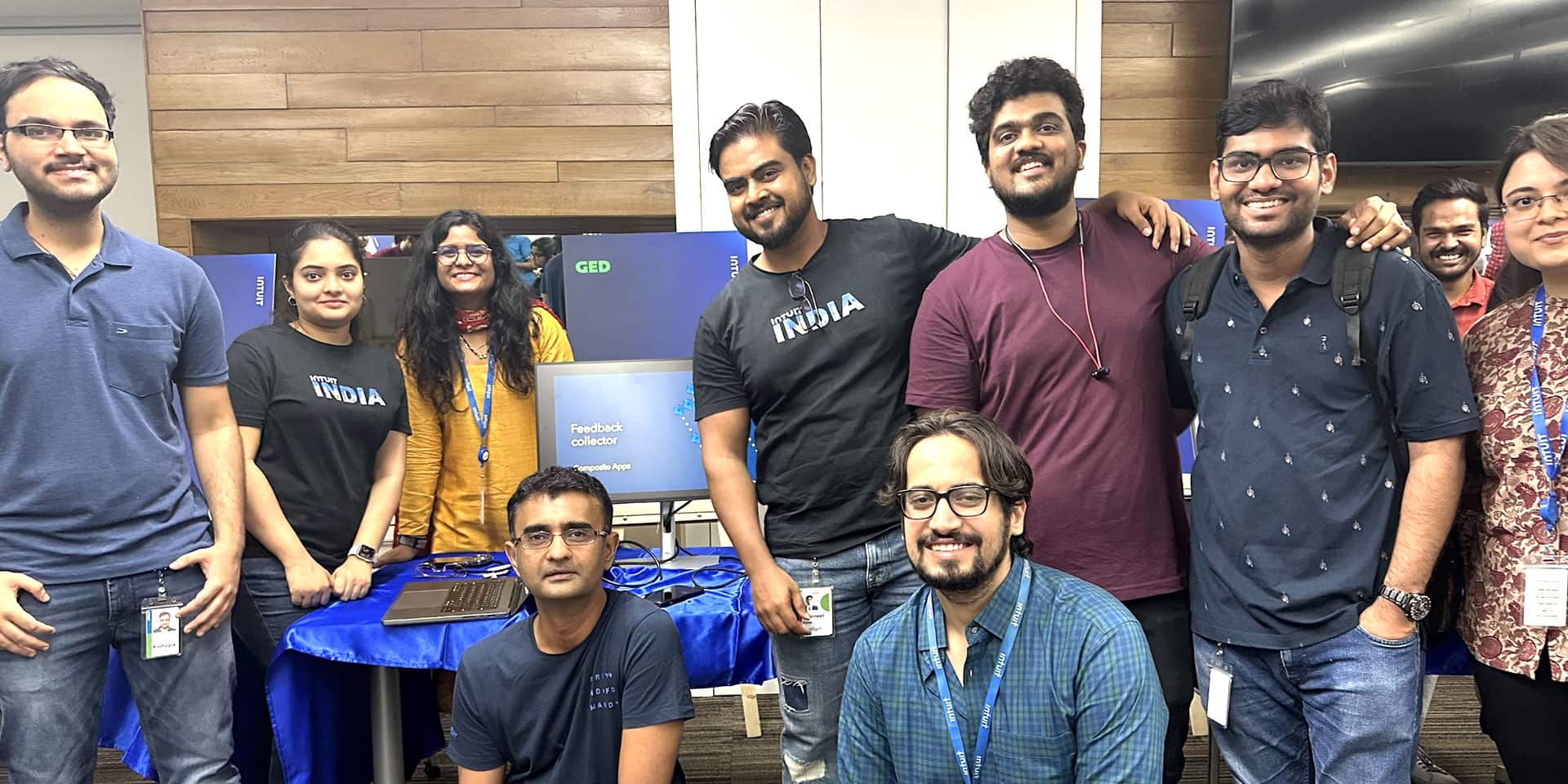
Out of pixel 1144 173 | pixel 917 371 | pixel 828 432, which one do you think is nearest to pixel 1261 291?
pixel 917 371

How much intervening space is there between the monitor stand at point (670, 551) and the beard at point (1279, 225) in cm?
Result: 163

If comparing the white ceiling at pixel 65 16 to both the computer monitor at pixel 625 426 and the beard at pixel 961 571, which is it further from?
the beard at pixel 961 571

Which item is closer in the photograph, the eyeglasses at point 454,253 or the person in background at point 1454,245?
the eyeglasses at point 454,253

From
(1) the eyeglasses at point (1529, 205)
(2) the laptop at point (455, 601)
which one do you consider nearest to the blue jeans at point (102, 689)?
(2) the laptop at point (455, 601)

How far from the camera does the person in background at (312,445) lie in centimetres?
242

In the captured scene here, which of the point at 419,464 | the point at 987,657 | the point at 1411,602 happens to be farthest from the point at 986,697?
the point at 419,464

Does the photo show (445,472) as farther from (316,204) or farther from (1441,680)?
(1441,680)

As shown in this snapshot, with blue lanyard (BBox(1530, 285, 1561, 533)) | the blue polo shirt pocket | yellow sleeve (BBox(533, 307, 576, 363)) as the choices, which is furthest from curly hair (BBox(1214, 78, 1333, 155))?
the blue polo shirt pocket

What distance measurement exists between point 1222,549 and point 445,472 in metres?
2.13

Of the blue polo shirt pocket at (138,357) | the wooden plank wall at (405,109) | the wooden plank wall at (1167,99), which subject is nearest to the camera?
the blue polo shirt pocket at (138,357)

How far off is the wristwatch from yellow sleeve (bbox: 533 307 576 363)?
2161mm

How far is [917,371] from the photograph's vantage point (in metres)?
1.96

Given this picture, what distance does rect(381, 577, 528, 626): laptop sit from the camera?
227cm

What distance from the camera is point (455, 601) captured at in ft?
7.75
